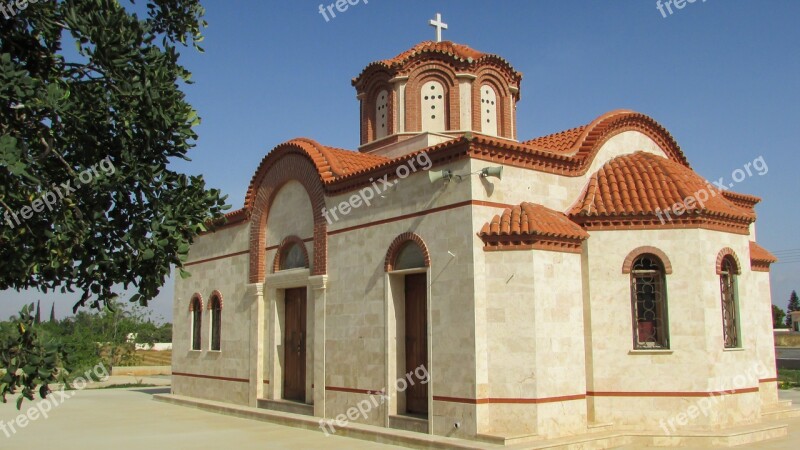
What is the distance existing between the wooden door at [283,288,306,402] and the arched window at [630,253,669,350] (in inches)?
260

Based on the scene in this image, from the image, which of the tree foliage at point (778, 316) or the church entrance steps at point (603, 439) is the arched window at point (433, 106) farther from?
the tree foliage at point (778, 316)

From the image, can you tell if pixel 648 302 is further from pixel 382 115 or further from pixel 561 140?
pixel 382 115

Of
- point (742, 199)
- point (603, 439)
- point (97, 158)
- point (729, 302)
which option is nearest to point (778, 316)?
point (742, 199)

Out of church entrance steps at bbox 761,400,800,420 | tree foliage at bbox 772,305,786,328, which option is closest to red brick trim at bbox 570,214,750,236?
church entrance steps at bbox 761,400,800,420

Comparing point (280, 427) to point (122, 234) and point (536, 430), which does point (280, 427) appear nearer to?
point (536, 430)

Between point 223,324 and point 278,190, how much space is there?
12.5 feet

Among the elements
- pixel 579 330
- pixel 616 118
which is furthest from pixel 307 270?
pixel 616 118

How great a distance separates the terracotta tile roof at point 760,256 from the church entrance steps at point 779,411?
2.77 metres

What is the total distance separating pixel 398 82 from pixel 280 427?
301 inches

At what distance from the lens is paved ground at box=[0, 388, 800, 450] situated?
1116cm

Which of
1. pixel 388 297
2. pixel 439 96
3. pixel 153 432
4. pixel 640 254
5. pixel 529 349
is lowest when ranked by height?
pixel 153 432

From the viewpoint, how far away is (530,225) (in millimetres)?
10398

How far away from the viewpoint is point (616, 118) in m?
12.9

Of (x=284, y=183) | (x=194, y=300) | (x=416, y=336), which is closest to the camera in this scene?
(x=416, y=336)
